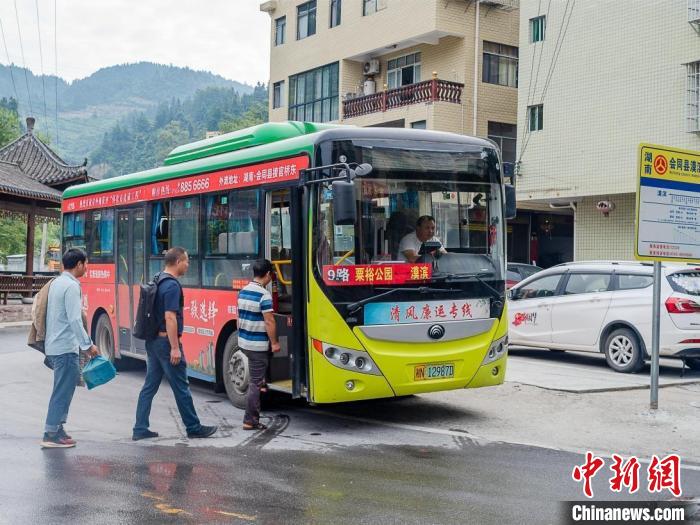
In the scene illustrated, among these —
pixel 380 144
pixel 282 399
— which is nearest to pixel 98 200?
pixel 282 399

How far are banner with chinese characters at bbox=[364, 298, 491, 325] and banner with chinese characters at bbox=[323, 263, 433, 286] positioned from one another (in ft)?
0.82

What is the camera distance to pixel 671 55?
22500mm

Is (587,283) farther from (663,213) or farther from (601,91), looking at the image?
(601,91)

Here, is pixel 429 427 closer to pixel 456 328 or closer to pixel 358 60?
pixel 456 328

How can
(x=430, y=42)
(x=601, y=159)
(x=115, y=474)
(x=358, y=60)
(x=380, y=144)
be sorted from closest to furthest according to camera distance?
(x=115, y=474) < (x=380, y=144) < (x=601, y=159) < (x=430, y=42) < (x=358, y=60)

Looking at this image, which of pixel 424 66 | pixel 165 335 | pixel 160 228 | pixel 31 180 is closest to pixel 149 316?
pixel 165 335

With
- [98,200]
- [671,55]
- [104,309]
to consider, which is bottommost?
[104,309]

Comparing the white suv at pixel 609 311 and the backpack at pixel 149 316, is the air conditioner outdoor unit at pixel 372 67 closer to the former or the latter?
the white suv at pixel 609 311

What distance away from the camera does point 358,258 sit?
895 centimetres

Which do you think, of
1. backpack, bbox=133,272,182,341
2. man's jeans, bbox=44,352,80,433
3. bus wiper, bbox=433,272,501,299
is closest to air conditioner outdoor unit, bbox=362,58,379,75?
bus wiper, bbox=433,272,501,299

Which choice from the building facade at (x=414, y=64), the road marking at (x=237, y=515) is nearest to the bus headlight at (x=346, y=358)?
the road marking at (x=237, y=515)

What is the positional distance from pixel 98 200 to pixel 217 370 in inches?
205

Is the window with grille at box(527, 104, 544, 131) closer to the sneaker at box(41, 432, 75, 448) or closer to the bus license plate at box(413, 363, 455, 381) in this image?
the bus license plate at box(413, 363, 455, 381)

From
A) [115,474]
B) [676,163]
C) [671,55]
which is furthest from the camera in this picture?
[671,55]
